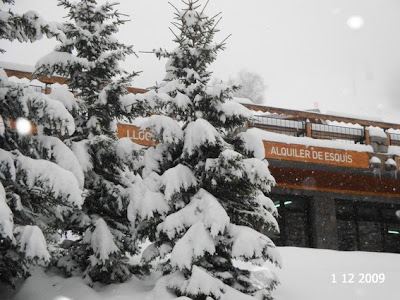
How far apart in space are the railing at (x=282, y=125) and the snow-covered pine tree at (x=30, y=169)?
9939 mm

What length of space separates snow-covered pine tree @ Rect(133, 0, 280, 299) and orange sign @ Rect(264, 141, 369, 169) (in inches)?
257

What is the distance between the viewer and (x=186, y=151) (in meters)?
8.17

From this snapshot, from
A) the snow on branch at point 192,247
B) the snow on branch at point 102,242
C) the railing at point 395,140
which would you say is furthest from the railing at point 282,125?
the snow on branch at point 192,247

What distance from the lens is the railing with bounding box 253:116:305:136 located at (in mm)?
16469

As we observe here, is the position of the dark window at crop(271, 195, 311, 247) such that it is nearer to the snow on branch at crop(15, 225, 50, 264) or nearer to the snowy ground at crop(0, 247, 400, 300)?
the snowy ground at crop(0, 247, 400, 300)

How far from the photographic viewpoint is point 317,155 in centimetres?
1591

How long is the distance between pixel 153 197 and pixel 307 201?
11.8 metres

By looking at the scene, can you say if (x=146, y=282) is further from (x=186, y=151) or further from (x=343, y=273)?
(x=343, y=273)

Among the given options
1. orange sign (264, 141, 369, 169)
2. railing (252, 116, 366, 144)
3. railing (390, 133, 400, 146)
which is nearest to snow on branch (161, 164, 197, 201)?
orange sign (264, 141, 369, 169)

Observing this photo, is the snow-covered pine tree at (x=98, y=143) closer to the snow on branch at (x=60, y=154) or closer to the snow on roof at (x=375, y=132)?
the snow on branch at (x=60, y=154)

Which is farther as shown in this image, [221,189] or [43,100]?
[221,189]

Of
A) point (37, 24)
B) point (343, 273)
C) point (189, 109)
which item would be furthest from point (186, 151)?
point (343, 273)
